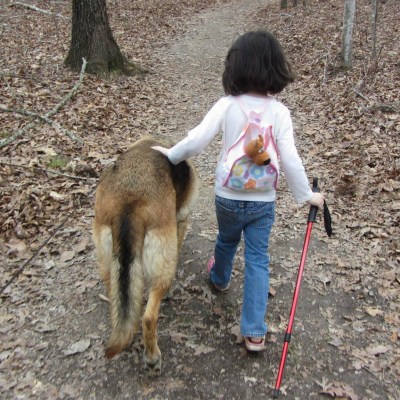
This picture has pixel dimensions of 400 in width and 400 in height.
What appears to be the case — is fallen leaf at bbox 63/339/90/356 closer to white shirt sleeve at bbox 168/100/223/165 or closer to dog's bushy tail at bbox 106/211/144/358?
dog's bushy tail at bbox 106/211/144/358

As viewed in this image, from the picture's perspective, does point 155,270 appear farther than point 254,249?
No

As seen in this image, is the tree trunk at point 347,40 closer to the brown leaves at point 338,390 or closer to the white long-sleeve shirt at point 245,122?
the white long-sleeve shirt at point 245,122

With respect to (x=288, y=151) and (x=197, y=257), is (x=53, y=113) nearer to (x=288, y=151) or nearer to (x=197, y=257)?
(x=197, y=257)

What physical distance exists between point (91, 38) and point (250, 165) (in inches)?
314

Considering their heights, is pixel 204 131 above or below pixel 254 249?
above

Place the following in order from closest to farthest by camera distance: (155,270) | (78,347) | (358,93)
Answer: (155,270)
(78,347)
(358,93)

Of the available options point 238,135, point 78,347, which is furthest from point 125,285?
point 238,135

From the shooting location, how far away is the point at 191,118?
859 centimetres

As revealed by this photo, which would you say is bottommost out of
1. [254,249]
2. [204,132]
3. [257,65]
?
[254,249]

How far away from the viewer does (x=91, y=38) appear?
9445 millimetres

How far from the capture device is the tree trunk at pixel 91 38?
9.32 metres

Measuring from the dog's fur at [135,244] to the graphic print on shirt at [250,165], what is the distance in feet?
1.76

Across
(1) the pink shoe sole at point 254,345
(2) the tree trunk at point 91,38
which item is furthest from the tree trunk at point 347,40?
(1) the pink shoe sole at point 254,345

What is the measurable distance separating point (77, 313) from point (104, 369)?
76 centimetres
